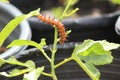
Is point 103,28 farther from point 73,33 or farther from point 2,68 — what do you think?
point 2,68

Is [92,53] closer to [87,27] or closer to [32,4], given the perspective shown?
[87,27]

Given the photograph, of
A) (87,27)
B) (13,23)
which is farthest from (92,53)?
(87,27)

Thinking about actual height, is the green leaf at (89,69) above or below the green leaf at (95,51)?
below

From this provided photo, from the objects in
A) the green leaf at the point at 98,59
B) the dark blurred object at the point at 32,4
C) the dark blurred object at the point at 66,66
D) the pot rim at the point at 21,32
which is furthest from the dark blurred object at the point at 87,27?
the green leaf at the point at 98,59

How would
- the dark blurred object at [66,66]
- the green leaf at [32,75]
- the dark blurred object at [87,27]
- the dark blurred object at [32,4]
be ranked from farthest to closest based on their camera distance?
the dark blurred object at [32,4] → the dark blurred object at [87,27] → the dark blurred object at [66,66] → the green leaf at [32,75]

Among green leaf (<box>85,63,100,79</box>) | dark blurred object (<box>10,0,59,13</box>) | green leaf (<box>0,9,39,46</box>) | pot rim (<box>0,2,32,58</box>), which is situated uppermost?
dark blurred object (<box>10,0,59,13</box>)

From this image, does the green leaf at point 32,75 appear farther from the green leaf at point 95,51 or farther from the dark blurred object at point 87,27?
the dark blurred object at point 87,27

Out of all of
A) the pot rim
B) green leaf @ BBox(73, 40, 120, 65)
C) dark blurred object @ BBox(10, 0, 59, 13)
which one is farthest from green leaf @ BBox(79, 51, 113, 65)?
dark blurred object @ BBox(10, 0, 59, 13)

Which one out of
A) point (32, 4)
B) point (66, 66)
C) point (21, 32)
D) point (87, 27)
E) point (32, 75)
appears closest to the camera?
point (32, 75)

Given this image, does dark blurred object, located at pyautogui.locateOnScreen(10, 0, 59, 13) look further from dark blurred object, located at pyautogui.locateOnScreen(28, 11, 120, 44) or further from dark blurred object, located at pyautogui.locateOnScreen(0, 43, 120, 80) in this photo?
dark blurred object, located at pyautogui.locateOnScreen(0, 43, 120, 80)

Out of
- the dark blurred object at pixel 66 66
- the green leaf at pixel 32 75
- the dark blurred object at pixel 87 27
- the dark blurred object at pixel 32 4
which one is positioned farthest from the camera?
the dark blurred object at pixel 32 4

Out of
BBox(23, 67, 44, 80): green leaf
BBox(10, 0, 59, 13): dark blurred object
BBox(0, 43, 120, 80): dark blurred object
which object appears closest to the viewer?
BBox(23, 67, 44, 80): green leaf
